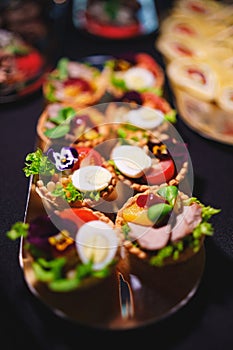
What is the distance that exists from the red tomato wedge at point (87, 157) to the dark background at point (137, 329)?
0.36 m

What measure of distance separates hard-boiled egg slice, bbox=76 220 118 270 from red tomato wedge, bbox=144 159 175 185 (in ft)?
1.20

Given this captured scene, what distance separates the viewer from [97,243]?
198cm

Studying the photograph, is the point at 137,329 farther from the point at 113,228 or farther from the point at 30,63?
the point at 30,63

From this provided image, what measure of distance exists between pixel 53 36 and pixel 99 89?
0.79 m

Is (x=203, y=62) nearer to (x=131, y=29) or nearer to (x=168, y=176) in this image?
(x=131, y=29)

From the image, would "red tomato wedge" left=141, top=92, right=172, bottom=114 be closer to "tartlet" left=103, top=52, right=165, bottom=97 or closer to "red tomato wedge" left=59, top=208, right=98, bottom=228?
"tartlet" left=103, top=52, right=165, bottom=97

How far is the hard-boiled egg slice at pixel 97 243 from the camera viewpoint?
191 centimetres

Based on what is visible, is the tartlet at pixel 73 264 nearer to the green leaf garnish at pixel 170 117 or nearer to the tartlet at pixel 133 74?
the green leaf garnish at pixel 170 117

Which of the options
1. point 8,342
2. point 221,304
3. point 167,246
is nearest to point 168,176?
point 167,246

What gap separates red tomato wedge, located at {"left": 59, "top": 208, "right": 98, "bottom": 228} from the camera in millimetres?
2052

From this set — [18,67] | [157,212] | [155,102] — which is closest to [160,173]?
[157,212]

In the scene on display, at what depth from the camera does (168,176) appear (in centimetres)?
231

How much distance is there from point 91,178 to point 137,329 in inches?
28.8

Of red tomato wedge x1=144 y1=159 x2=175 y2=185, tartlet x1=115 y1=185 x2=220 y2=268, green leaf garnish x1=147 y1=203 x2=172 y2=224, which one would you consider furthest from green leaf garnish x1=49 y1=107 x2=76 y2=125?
green leaf garnish x1=147 y1=203 x2=172 y2=224
